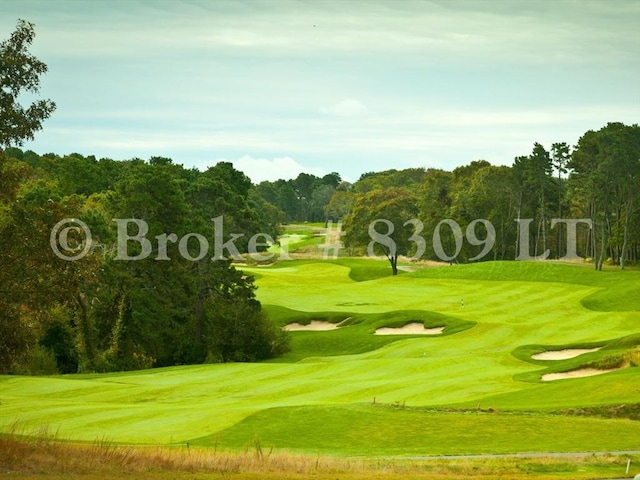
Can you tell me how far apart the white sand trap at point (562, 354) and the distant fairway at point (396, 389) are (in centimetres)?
40

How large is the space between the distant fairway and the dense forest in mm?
4166

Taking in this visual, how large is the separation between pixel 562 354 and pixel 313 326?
2497cm

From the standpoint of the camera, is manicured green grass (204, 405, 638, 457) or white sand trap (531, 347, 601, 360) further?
white sand trap (531, 347, 601, 360)

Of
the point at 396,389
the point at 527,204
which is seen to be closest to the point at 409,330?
the point at 396,389

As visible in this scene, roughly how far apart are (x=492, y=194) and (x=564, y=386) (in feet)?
285

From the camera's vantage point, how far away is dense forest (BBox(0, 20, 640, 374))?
1061 inches

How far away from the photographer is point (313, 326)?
70.7 meters

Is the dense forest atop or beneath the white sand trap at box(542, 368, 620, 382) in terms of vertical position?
atop

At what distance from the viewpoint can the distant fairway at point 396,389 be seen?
29.4 m

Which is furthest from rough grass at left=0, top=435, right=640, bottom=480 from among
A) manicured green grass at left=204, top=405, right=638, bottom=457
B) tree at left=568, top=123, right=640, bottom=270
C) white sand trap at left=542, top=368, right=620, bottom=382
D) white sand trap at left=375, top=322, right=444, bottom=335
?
tree at left=568, top=123, right=640, bottom=270

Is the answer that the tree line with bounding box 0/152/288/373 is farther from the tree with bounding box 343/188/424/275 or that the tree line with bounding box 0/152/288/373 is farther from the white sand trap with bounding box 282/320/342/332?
the tree with bounding box 343/188/424/275

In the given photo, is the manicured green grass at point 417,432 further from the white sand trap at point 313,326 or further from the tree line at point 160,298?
the white sand trap at point 313,326

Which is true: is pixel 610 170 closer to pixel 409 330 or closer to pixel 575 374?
pixel 409 330

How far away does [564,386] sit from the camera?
37.5m
